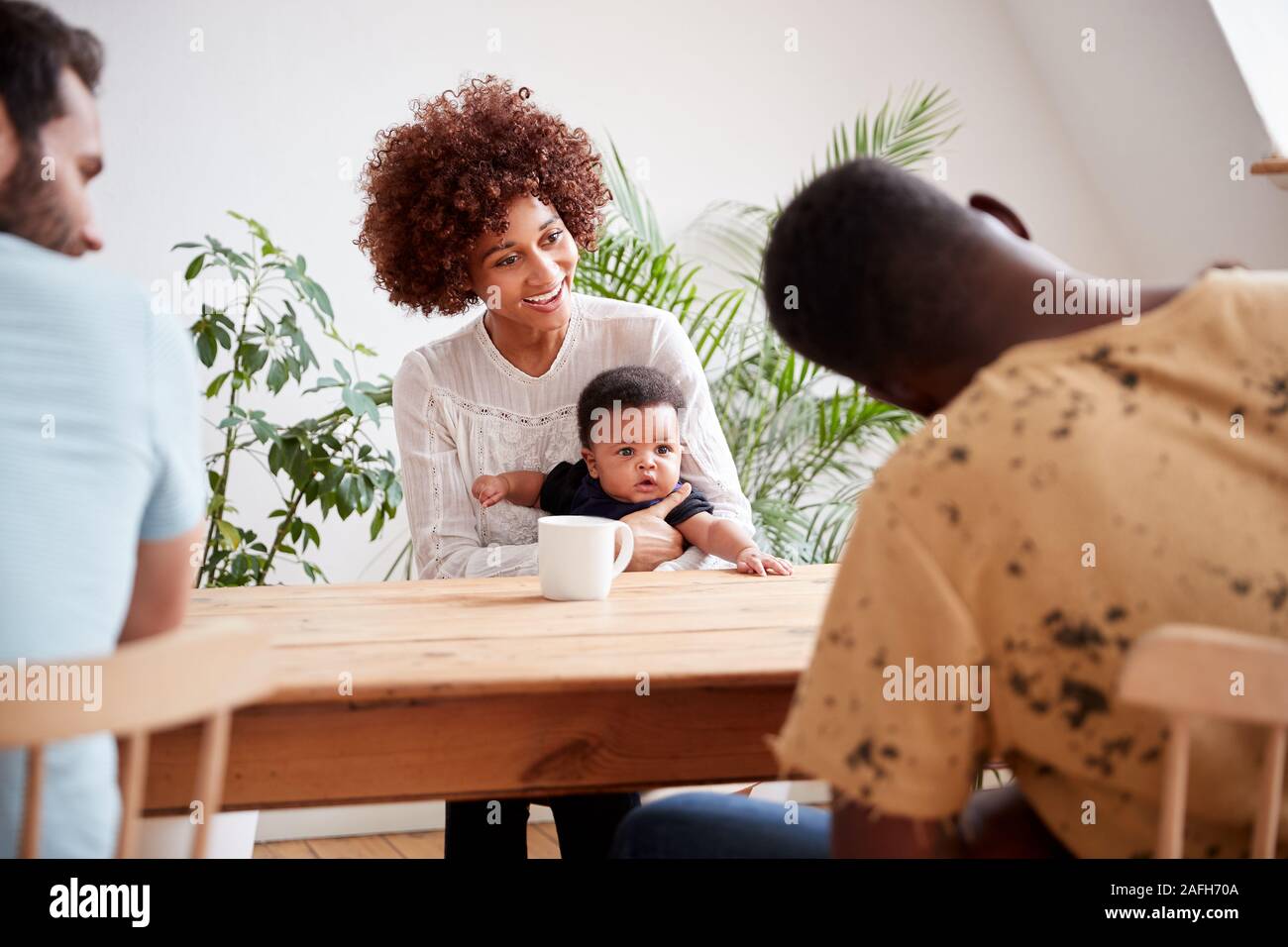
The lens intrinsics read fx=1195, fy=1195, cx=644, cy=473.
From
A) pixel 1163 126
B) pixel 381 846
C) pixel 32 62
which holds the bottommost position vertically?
pixel 381 846

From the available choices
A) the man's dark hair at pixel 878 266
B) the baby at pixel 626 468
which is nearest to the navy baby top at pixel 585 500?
the baby at pixel 626 468

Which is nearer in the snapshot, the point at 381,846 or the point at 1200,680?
the point at 1200,680

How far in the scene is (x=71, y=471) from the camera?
0.93 meters

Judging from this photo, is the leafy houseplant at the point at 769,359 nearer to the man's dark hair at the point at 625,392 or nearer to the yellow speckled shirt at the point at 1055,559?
the man's dark hair at the point at 625,392

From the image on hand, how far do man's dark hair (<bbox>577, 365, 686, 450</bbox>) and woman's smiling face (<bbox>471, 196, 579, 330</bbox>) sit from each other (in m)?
0.18

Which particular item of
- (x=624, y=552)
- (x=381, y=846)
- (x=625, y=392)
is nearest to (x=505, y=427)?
(x=625, y=392)

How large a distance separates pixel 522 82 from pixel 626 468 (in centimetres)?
167

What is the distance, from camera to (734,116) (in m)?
3.57

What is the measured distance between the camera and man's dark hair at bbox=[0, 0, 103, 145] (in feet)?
3.36

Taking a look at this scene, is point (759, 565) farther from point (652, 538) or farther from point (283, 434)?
point (283, 434)

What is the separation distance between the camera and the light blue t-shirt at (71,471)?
92cm
